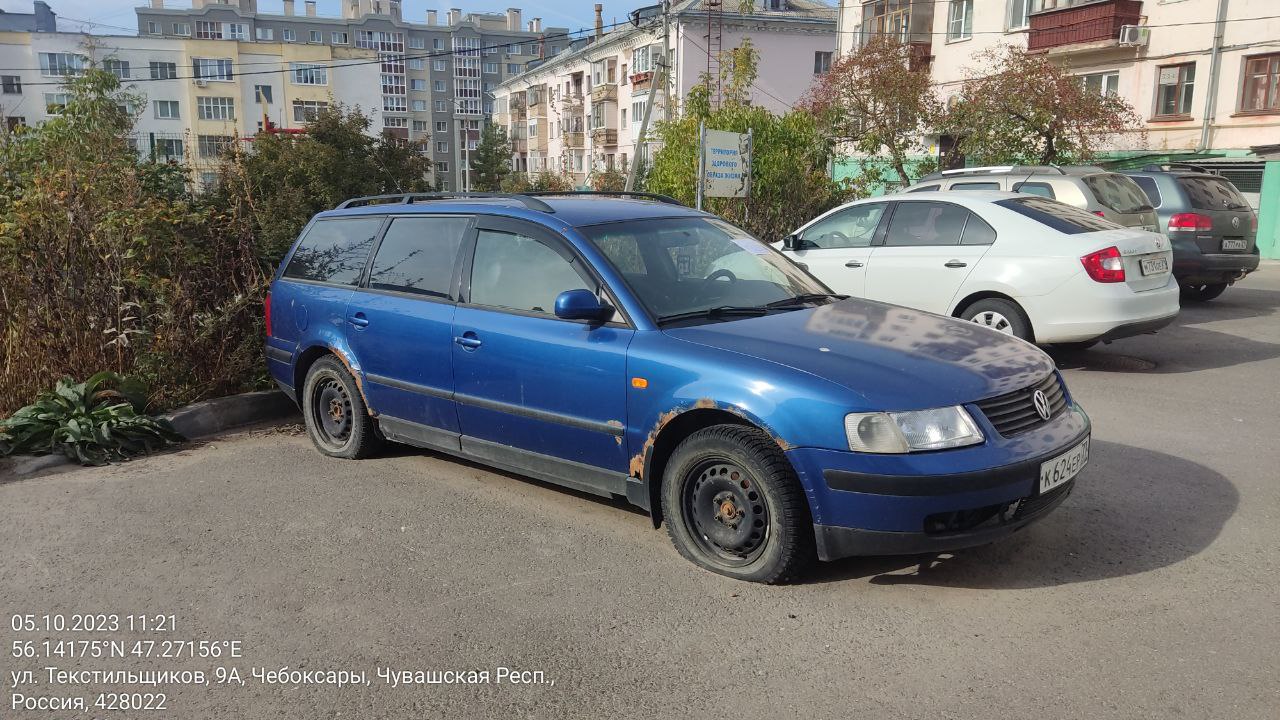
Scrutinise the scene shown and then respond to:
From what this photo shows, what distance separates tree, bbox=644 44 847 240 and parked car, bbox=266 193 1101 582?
8493mm

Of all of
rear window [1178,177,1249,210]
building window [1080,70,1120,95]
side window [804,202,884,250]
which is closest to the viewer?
side window [804,202,884,250]

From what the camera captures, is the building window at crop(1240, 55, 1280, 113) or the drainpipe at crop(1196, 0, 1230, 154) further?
the drainpipe at crop(1196, 0, 1230, 154)

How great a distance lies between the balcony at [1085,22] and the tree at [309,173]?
20.5 metres

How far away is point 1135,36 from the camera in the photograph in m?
26.7

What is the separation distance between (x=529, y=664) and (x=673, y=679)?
542 millimetres

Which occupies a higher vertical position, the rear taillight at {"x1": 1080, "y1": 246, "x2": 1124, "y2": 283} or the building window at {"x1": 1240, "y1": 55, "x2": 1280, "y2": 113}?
the building window at {"x1": 1240, "y1": 55, "x2": 1280, "y2": 113}

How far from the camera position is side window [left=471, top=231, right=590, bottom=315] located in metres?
4.88

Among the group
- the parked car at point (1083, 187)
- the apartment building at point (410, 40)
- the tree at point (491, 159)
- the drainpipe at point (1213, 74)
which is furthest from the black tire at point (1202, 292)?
the apartment building at point (410, 40)

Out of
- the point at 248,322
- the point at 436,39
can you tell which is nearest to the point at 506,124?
the point at 436,39

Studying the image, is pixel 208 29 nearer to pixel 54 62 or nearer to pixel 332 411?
pixel 54 62

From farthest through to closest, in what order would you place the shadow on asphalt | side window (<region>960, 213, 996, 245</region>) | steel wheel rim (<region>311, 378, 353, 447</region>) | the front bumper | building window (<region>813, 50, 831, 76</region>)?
building window (<region>813, 50, 831, 76</region>) → side window (<region>960, 213, 996, 245</region>) → steel wheel rim (<region>311, 378, 353, 447</region>) → the shadow on asphalt → the front bumper

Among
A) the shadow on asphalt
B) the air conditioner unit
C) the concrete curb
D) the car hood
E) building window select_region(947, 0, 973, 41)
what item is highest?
building window select_region(947, 0, 973, 41)

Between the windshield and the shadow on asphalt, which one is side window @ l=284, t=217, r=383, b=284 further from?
the shadow on asphalt

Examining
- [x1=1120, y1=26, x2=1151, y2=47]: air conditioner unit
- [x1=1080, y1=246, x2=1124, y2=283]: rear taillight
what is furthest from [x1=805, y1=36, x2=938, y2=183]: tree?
[x1=1080, y1=246, x2=1124, y2=283]: rear taillight
